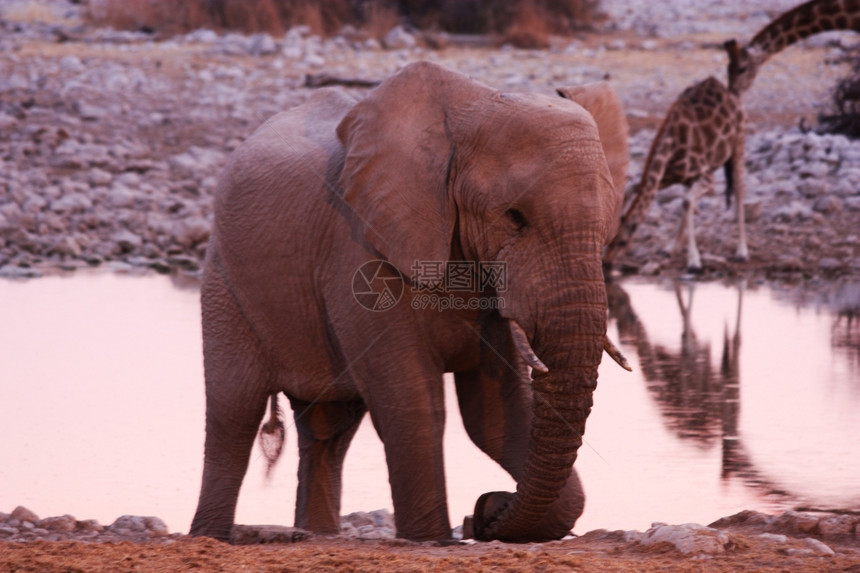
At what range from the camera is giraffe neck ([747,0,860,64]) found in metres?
13.4

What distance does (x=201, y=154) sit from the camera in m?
15.0

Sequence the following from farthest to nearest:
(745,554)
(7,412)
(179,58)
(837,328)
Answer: (179,58) → (837,328) → (7,412) → (745,554)

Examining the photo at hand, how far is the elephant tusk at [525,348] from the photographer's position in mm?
4188

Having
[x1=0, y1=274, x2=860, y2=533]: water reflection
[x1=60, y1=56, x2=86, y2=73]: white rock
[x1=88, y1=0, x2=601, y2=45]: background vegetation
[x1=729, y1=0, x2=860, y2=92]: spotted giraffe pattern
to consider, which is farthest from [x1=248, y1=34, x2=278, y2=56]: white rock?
[x1=0, y1=274, x2=860, y2=533]: water reflection

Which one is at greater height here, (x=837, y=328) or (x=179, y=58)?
(x=179, y=58)

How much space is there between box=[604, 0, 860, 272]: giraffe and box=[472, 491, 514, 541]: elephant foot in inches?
274

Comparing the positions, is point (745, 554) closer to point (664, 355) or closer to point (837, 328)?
point (664, 355)

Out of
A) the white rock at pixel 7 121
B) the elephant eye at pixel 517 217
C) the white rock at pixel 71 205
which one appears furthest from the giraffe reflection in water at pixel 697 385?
the white rock at pixel 7 121

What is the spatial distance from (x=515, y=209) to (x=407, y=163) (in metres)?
0.44

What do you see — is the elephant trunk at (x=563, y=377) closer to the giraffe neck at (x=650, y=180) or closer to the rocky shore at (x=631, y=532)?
the rocky shore at (x=631, y=532)

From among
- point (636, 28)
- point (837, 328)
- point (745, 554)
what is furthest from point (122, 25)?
point (745, 554)

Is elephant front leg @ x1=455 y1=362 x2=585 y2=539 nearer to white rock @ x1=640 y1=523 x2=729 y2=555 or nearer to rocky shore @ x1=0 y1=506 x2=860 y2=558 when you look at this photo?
rocky shore @ x1=0 y1=506 x2=860 y2=558

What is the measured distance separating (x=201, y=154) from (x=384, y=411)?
10584 millimetres

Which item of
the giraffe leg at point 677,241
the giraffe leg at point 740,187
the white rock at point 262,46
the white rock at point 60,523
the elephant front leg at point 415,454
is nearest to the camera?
the elephant front leg at point 415,454
